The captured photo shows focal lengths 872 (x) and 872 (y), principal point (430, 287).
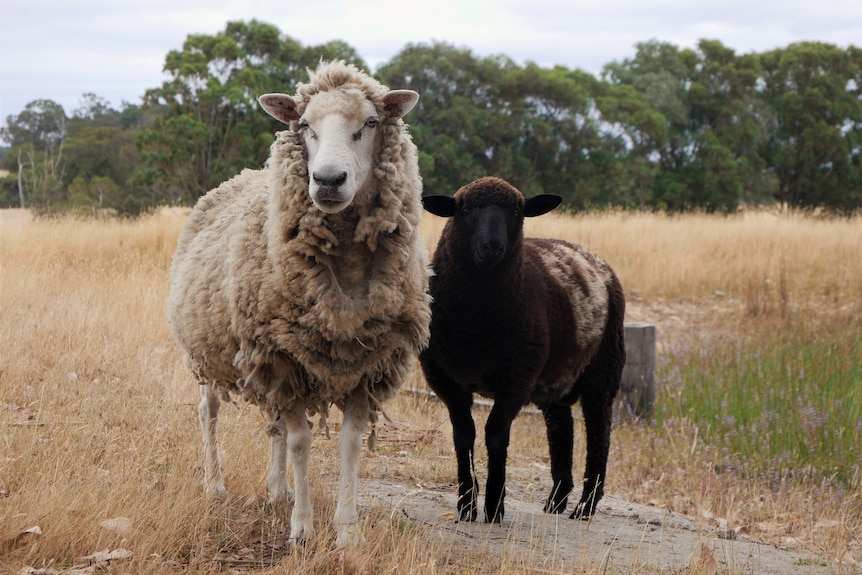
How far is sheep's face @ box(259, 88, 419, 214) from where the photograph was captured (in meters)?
3.56

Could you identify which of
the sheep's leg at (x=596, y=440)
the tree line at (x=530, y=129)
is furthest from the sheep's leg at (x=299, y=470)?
the tree line at (x=530, y=129)

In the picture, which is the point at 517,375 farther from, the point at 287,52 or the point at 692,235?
the point at 287,52

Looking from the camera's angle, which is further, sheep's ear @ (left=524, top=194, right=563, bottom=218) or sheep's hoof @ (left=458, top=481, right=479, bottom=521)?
sheep's ear @ (left=524, top=194, right=563, bottom=218)

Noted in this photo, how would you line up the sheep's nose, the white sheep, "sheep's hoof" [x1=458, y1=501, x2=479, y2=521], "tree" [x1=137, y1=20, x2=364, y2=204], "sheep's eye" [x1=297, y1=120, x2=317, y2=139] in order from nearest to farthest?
the sheep's nose → the white sheep → "sheep's eye" [x1=297, y1=120, x2=317, y2=139] → "sheep's hoof" [x1=458, y1=501, x2=479, y2=521] → "tree" [x1=137, y1=20, x2=364, y2=204]

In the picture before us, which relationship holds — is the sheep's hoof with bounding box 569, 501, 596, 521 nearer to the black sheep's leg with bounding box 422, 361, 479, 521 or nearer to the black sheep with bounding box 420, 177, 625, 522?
the black sheep with bounding box 420, 177, 625, 522

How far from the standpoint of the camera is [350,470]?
12.9ft

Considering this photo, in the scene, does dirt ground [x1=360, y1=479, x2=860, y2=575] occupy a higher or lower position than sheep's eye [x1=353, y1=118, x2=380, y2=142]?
lower

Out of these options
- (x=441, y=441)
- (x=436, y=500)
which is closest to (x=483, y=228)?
(x=436, y=500)

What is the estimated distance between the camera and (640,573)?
383 centimetres

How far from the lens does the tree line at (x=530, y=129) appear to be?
20.8 metres

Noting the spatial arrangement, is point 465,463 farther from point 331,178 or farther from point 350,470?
point 331,178

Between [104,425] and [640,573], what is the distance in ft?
10.8

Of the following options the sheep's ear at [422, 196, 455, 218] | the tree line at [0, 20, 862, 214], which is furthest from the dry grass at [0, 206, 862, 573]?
the tree line at [0, 20, 862, 214]

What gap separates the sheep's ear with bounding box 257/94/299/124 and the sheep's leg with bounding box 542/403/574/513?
7.78 feet
